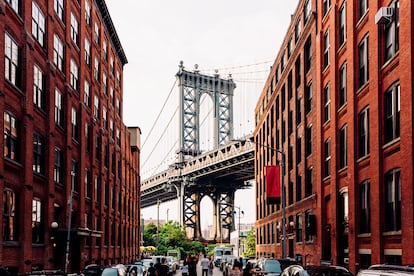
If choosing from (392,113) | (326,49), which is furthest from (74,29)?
(392,113)

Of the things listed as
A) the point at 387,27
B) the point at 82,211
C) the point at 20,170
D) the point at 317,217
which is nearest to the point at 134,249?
the point at 82,211

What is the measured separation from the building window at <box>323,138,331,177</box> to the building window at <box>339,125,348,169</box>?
9.17 feet

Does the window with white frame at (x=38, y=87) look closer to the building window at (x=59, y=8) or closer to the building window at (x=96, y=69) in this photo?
the building window at (x=59, y=8)

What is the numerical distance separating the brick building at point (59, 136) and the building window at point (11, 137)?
0.04m

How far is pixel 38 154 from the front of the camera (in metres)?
31.8

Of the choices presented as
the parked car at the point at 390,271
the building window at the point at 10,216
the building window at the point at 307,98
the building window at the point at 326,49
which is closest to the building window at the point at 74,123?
the building window at the point at 10,216

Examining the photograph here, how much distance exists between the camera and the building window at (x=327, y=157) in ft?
116

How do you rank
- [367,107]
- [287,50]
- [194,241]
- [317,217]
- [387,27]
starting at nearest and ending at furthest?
1. [387,27]
2. [367,107]
3. [317,217]
4. [287,50]
5. [194,241]

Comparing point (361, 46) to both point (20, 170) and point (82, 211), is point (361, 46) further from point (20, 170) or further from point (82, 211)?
point (82, 211)

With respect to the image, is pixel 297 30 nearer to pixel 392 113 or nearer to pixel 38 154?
pixel 38 154

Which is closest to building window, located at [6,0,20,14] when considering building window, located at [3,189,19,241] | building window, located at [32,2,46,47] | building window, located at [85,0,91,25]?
building window, located at [32,2,46,47]

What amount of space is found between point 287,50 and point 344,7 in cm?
2045

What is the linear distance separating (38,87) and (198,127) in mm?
95849

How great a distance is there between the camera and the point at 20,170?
91.1 ft
